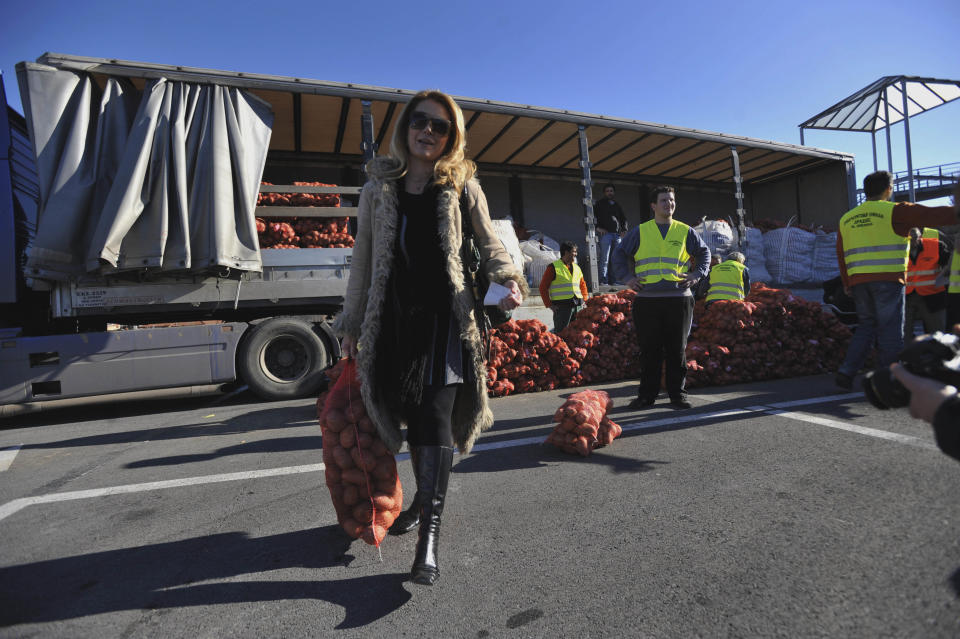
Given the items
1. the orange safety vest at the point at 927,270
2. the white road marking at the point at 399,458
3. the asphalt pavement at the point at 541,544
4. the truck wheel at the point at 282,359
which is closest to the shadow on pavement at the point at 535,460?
the asphalt pavement at the point at 541,544

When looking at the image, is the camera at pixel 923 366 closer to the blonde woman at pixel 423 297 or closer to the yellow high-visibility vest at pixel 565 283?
the blonde woman at pixel 423 297

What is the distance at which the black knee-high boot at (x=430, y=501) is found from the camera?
6.11 ft

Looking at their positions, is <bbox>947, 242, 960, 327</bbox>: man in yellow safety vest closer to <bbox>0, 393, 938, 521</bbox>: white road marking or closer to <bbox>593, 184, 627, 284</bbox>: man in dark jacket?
<bbox>0, 393, 938, 521</bbox>: white road marking

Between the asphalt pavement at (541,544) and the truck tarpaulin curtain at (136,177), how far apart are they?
2.33 metres

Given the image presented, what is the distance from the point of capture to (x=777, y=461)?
2.93 m

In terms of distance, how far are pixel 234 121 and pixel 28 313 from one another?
326cm

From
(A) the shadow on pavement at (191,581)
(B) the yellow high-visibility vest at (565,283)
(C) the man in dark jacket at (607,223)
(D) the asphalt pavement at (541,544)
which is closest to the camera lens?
(D) the asphalt pavement at (541,544)

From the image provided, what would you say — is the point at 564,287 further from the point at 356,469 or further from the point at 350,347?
the point at 356,469

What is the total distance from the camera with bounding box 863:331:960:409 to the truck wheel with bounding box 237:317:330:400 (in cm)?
584

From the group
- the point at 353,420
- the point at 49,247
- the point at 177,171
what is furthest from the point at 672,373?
the point at 49,247

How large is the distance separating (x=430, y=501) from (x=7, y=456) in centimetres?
449

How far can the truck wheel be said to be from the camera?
610cm

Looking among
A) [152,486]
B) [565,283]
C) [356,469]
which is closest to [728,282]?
[565,283]

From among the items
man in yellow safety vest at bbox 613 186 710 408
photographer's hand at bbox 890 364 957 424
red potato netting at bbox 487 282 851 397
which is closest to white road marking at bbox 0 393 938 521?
man in yellow safety vest at bbox 613 186 710 408
